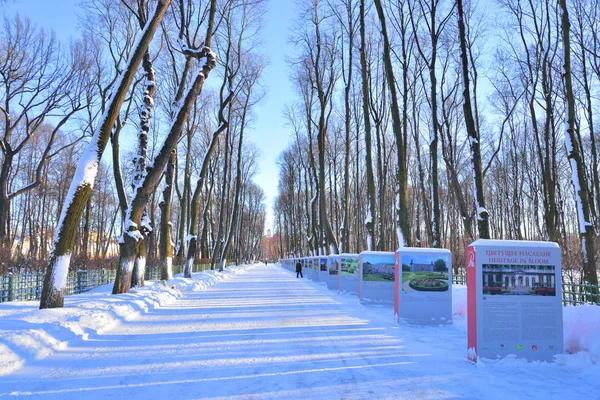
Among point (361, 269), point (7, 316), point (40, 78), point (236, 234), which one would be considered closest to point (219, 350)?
point (7, 316)

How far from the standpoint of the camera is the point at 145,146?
16.5 meters

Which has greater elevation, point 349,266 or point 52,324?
point 349,266

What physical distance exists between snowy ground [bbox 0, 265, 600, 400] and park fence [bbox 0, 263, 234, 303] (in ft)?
10.3

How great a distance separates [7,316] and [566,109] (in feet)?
52.8

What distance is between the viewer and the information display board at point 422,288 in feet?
32.8

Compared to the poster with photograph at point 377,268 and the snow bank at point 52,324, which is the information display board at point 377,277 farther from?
the snow bank at point 52,324

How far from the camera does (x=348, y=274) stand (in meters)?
18.6

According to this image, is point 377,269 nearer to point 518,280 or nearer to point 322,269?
point 518,280

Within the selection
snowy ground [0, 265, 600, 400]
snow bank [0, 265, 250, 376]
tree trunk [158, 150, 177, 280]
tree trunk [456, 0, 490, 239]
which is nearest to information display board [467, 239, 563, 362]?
snowy ground [0, 265, 600, 400]

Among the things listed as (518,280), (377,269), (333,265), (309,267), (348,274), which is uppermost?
(518,280)

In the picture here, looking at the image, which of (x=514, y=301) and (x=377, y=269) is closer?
(x=514, y=301)

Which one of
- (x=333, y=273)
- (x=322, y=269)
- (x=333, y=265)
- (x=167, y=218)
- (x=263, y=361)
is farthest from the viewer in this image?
(x=322, y=269)

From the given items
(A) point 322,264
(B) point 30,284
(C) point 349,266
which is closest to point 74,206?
(B) point 30,284

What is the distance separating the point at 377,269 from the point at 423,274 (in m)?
4.26
